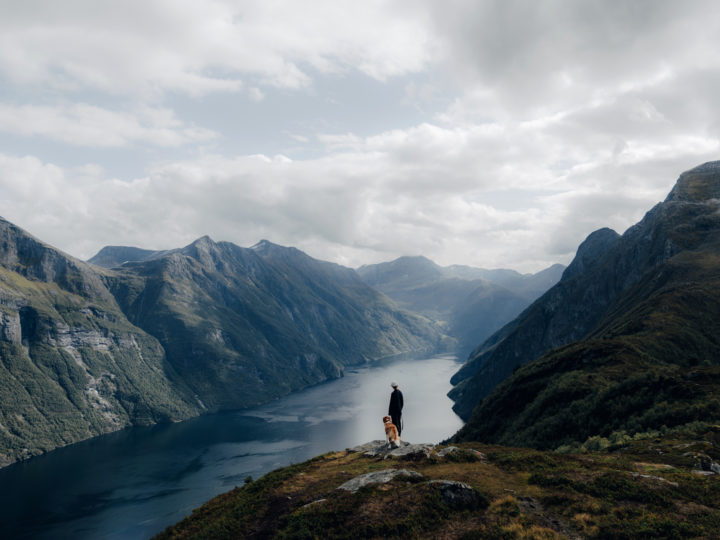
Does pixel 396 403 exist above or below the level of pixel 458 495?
above

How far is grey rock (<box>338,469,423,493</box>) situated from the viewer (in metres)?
29.9

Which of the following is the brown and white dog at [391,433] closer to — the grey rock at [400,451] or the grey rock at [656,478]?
the grey rock at [400,451]

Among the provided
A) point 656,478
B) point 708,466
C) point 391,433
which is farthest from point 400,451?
point 708,466

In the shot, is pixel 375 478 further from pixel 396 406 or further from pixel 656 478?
pixel 656 478

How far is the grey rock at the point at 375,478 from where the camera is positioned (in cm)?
2992

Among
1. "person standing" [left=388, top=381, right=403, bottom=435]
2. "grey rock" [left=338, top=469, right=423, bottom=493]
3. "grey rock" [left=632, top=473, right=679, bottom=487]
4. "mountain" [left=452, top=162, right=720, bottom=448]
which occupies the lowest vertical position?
"mountain" [left=452, top=162, right=720, bottom=448]

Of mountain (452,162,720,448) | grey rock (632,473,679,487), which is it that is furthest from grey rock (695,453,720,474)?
mountain (452,162,720,448)

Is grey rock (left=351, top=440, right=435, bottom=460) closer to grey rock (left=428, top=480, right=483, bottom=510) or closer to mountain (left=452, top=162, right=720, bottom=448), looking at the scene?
grey rock (left=428, top=480, right=483, bottom=510)

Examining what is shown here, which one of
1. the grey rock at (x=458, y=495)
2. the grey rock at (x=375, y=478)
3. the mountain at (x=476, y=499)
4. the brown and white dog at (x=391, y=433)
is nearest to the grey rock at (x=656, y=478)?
the mountain at (x=476, y=499)

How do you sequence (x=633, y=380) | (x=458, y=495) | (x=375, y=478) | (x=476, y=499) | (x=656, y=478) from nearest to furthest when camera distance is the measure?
(x=476, y=499) < (x=458, y=495) < (x=656, y=478) < (x=375, y=478) < (x=633, y=380)

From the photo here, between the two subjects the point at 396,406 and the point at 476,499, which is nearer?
the point at 476,499

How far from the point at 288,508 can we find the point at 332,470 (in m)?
7.55

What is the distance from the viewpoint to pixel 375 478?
1207 inches

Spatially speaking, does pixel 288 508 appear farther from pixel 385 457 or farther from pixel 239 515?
pixel 385 457
